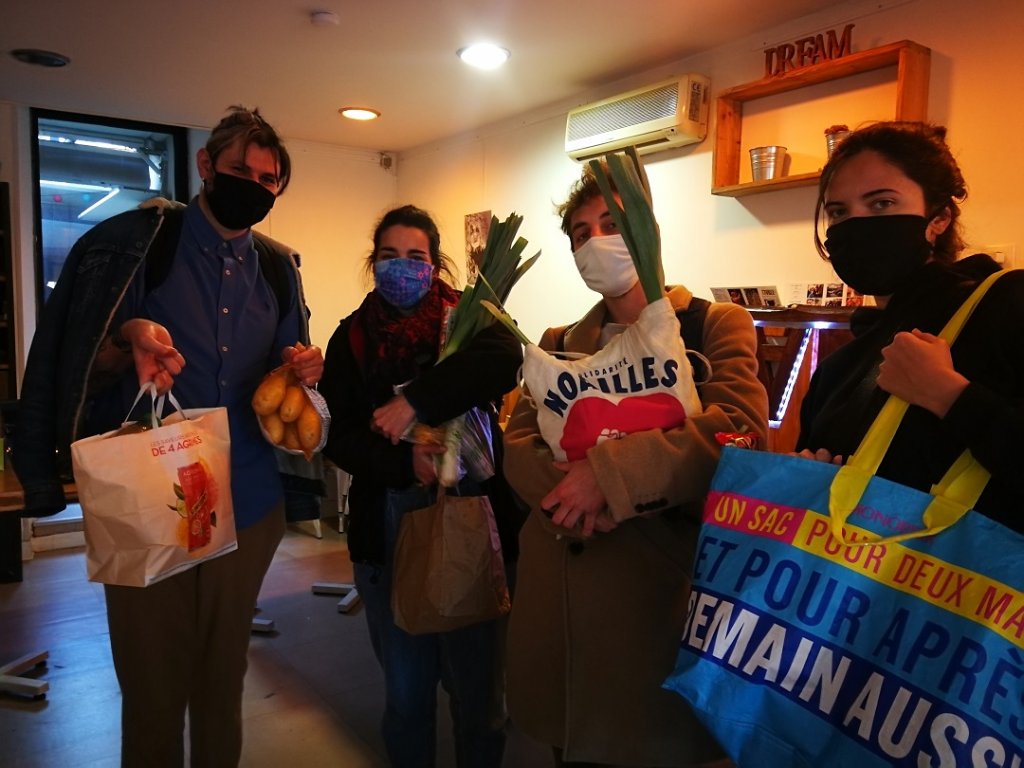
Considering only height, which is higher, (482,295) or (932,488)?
(482,295)

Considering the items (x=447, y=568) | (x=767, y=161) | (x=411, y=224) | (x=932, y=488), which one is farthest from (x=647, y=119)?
(x=932, y=488)

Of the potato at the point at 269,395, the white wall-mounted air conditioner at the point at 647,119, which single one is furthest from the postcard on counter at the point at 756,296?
the potato at the point at 269,395

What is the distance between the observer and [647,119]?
366 centimetres

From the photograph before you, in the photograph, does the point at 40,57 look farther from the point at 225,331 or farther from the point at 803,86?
the point at 803,86

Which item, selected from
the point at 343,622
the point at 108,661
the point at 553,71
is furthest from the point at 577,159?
the point at 108,661

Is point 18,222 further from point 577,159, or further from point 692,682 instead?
point 692,682

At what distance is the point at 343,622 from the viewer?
3225 millimetres

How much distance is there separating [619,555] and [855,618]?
1.37ft

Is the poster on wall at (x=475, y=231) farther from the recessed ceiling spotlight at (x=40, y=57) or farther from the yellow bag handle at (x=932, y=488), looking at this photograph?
the yellow bag handle at (x=932, y=488)

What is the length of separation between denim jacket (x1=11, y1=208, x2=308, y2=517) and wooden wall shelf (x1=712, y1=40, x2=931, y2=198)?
2548mm

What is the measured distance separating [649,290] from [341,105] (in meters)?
4.11

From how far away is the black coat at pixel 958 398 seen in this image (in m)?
0.80

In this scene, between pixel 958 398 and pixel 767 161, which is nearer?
pixel 958 398

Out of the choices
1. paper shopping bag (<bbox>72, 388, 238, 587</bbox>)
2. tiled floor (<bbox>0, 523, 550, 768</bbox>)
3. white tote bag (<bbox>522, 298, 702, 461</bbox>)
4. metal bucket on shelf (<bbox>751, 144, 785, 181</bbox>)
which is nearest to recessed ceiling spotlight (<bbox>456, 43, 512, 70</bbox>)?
metal bucket on shelf (<bbox>751, 144, 785, 181</bbox>)
